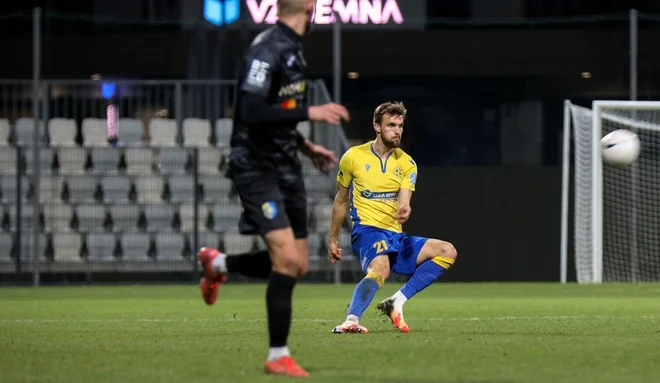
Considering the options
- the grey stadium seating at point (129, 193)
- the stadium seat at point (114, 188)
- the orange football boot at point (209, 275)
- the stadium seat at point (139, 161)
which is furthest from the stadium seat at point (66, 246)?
the orange football boot at point (209, 275)

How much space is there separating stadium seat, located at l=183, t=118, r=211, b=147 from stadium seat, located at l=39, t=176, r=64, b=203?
1.97m

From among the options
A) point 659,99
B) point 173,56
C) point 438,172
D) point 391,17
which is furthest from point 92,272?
point 659,99

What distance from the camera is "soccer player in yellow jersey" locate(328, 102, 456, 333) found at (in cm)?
946

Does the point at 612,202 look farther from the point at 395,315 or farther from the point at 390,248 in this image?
the point at 395,315

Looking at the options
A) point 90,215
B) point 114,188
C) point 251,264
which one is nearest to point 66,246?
point 90,215

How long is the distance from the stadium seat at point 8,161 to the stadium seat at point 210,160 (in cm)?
268

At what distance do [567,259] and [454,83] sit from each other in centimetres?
A: 314

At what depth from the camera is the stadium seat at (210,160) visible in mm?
19859

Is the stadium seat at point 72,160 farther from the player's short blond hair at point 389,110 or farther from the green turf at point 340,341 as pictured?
the player's short blond hair at point 389,110

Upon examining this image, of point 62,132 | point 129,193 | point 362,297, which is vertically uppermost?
point 62,132

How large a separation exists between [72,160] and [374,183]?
10.9 meters

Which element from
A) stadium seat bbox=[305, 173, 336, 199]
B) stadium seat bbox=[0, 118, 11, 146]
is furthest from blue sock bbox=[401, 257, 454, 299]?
stadium seat bbox=[0, 118, 11, 146]

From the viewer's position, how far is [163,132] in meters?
20.0

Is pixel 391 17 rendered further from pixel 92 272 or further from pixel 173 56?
pixel 92 272
